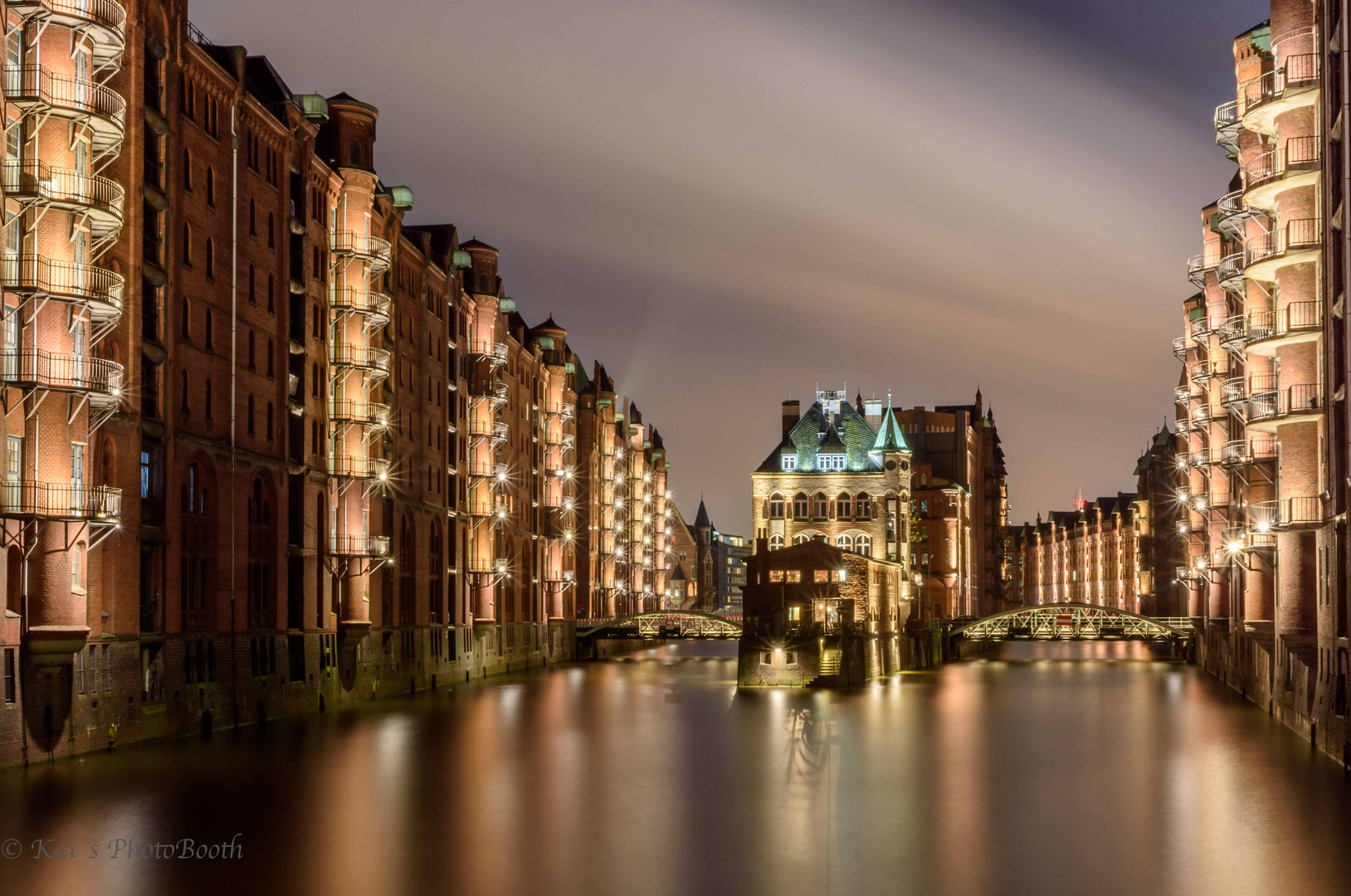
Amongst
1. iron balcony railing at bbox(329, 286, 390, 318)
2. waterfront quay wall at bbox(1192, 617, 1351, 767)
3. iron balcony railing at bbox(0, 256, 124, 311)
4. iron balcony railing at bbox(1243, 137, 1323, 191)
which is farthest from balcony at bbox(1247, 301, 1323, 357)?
iron balcony railing at bbox(329, 286, 390, 318)

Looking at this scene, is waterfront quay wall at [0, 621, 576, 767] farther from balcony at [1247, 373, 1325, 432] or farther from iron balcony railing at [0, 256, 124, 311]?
balcony at [1247, 373, 1325, 432]

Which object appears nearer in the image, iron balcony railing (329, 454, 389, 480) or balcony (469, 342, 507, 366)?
iron balcony railing (329, 454, 389, 480)

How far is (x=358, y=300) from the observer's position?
72.9 metres

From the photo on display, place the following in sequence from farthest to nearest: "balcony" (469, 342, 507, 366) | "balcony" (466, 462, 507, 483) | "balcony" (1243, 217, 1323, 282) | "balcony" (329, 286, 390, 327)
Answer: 1. "balcony" (469, 342, 507, 366)
2. "balcony" (466, 462, 507, 483)
3. "balcony" (329, 286, 390, 327)
4. "balcony" (1243, 217, 1323, 282)

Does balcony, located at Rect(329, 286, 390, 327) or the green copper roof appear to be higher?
balcony, located at Rect(329, 286, 390, 327)

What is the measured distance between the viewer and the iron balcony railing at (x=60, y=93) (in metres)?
44.0

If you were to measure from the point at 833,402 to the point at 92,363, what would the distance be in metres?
96.3

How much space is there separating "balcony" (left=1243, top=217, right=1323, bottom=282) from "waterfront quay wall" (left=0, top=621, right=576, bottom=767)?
37.0 meters

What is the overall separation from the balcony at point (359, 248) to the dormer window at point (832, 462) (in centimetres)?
6582

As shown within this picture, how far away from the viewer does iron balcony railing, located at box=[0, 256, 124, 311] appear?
Answer: 43562 millimetres

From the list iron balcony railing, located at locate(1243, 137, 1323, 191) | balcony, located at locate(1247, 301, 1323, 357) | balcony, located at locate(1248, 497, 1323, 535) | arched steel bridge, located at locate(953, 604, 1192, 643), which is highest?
iron balcony railing, located at locate(1243, 137, 1323, 191)

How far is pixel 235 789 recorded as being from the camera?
42719mm

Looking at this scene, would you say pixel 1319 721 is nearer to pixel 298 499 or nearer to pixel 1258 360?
pixel 1258 360

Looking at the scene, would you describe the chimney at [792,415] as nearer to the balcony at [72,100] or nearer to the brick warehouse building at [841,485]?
the brick warehouse building at [841,485]
